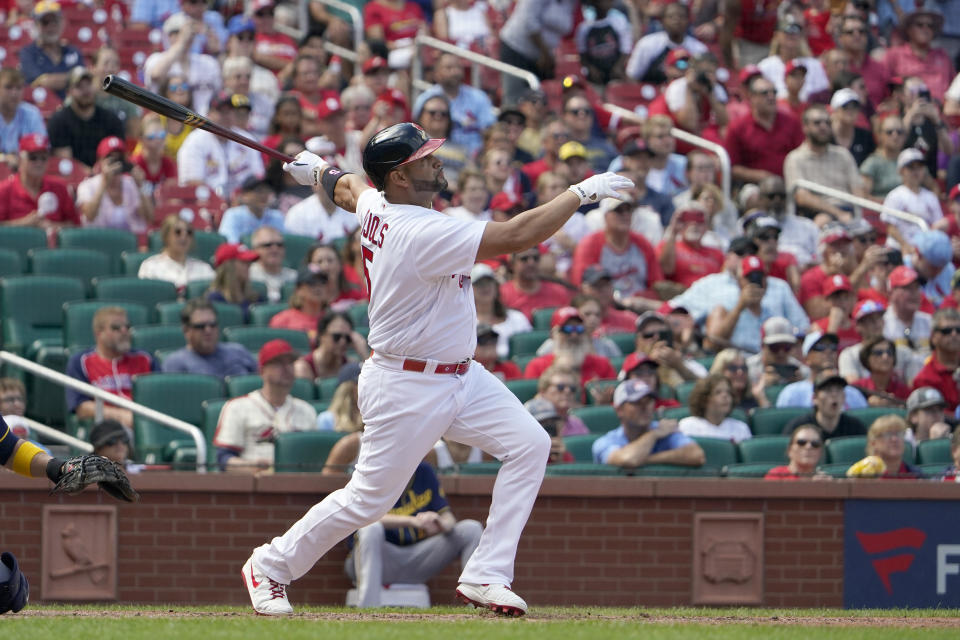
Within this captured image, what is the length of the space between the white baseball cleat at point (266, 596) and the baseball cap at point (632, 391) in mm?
3439

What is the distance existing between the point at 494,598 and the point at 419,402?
81 centimetres

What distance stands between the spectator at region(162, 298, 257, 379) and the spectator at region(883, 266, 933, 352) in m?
4.66

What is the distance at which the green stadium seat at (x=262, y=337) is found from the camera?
10.9 m

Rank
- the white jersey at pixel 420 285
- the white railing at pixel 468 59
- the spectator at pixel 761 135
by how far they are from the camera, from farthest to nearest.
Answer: the white railing at pixel 468 59
the spectator at pixel 761 135
the white jersey at pixel 420 285

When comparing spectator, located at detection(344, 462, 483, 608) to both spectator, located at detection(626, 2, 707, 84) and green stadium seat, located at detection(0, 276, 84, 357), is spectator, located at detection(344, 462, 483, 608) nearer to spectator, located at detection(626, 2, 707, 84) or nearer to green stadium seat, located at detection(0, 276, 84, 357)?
green stadium seat, located at detection(0, 276, 84, 357)

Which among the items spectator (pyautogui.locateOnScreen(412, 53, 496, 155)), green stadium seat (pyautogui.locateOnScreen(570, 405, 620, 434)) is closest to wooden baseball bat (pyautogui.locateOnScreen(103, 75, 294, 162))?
green stadium seat (pyautogui.locateOnScreen(570, 405, 620, 434))

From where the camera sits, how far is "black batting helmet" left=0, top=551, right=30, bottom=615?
6312 mm

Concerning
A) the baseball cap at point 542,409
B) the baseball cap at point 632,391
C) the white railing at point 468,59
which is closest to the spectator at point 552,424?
the baseball cap at point 542,409

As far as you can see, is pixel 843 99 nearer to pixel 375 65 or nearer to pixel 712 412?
pixel 375 65

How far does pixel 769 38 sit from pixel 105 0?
6.93 m

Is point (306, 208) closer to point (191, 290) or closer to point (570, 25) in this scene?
point (191, 290)

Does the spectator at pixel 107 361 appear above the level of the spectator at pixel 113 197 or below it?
below

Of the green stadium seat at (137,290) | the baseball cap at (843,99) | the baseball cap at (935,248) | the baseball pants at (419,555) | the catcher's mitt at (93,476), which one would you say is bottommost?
the baseball pants at (419,555)

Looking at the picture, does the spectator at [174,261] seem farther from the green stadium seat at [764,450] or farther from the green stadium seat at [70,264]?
the green stadium seat at [764,450]
